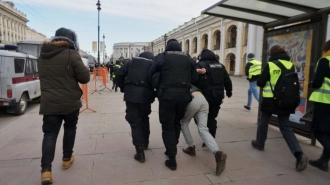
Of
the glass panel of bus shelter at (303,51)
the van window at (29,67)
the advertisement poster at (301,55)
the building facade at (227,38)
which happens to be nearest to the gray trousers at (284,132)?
the glass panel of bus shelter at (303,51)

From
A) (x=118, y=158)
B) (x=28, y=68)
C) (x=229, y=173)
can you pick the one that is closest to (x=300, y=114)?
(x=229, y=173)

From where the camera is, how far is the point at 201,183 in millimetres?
2906

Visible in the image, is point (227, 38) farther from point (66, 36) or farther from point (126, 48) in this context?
point (126, 48)

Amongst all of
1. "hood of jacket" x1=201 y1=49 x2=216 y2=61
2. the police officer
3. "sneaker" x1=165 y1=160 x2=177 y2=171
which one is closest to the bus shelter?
"hood of jacket" x1=201 y1=49 x2=216 y2=61

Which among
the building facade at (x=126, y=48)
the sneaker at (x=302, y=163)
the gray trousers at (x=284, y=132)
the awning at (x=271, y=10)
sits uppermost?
the building facade at (x=126, y=48)

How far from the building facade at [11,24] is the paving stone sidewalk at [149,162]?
74.3 meters

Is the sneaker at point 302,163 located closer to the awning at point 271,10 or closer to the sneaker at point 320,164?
the sneaker at point 320,164

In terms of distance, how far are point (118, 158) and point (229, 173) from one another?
1.77 m

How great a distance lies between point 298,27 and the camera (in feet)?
14.9

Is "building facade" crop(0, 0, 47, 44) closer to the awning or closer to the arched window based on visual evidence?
the arched window

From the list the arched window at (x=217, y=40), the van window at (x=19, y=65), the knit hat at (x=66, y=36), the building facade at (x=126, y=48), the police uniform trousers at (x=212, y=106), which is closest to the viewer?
the knit hat at (x=66, y=36)

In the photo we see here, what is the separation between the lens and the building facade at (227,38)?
27297 mm

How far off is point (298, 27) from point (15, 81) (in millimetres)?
7967

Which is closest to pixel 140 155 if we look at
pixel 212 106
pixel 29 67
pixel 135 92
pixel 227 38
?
pixel 135 92
